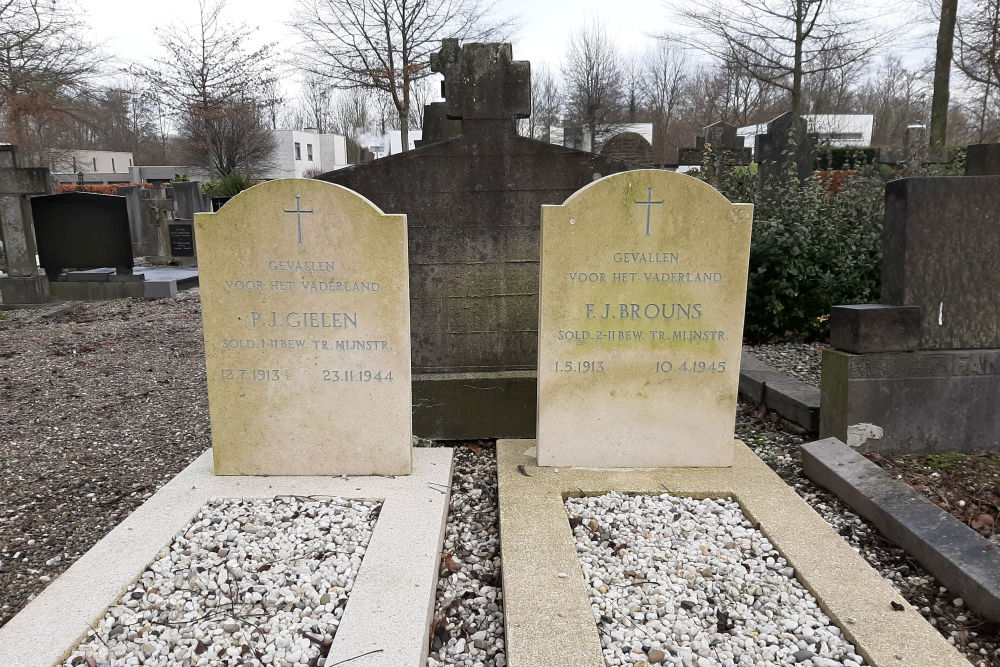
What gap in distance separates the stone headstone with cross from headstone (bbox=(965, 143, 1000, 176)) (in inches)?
446

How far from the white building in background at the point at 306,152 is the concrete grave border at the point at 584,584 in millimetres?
40519

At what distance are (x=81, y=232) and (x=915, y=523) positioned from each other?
11.5 metres

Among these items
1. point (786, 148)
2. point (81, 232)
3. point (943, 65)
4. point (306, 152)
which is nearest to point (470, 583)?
point (786, 148)

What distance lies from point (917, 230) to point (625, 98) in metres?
35.2

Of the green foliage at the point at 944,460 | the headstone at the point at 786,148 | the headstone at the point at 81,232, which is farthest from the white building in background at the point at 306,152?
the green foliage at the point at 944,460

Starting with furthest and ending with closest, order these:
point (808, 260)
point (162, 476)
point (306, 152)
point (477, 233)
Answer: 1. point (306, 152)
2. point (808, 260)
3. point (477, 233)
4. point (162, 476)

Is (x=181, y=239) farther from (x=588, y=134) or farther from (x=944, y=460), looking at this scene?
(x=588, y=134)

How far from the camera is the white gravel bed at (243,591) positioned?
2.08 m

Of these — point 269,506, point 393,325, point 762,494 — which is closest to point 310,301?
point 393,325

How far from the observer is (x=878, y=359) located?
12.0 feet

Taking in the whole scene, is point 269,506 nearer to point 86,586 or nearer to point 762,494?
point 86,586

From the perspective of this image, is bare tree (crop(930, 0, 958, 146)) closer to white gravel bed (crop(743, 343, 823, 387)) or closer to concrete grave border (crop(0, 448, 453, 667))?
white gravel bed (crop(743, 343, 823, 387))

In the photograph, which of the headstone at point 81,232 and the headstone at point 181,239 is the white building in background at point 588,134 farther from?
the headstone at point 81,232

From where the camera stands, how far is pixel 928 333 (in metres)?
3.71
